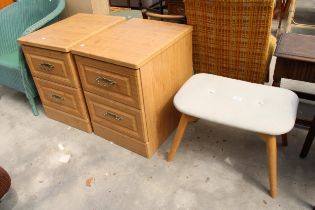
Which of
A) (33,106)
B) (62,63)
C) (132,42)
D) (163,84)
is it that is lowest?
(33,106)

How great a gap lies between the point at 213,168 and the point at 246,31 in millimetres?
797

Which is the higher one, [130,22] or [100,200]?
[130,22]

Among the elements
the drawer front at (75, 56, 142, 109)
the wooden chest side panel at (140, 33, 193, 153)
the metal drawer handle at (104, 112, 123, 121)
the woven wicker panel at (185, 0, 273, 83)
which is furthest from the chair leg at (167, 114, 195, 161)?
the woven wicker panel at (185, 0, 273, 83)

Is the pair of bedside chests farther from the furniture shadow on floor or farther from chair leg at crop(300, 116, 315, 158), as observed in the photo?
chair leg at crop(300, 116, 315, 158)

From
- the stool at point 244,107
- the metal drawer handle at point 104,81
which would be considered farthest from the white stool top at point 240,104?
the metal drawer handle at point 104,81

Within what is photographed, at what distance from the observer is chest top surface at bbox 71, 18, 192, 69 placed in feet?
4.60

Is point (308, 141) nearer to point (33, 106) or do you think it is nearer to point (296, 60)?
point (296, 60)

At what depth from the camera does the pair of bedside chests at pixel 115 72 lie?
1460 millimetres

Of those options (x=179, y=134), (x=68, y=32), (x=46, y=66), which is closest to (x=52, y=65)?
(x=46, y=66)

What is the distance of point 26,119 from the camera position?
7.04ft

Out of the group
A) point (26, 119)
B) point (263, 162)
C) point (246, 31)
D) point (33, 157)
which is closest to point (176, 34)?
point (246, 31)

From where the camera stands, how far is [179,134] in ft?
5.04

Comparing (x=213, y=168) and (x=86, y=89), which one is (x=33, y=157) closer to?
(x=86, y=89)

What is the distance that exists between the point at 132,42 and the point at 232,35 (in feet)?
1.91
